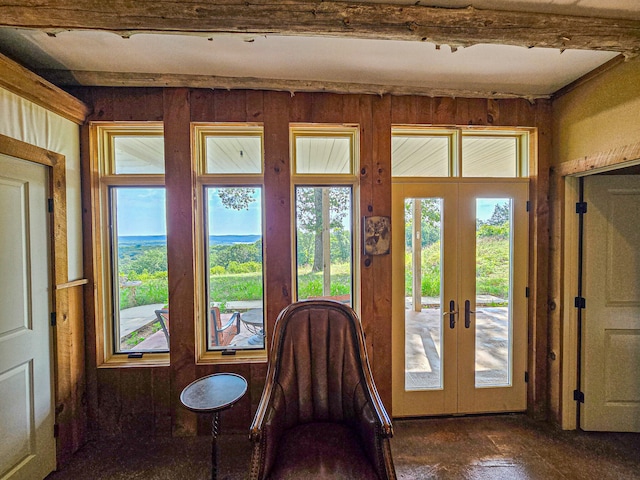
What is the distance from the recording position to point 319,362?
1.76m

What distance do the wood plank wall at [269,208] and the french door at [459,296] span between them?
0.14 metres

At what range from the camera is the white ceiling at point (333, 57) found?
5.51ft

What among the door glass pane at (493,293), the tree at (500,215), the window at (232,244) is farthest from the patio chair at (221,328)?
the tree at (500,215)

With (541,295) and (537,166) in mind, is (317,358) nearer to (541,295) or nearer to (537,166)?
(541,295)

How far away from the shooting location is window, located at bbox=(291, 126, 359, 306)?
247 centimetres

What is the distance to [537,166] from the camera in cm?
246

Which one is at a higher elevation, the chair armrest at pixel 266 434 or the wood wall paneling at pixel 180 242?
the wood wall paneling at pixel 180 242

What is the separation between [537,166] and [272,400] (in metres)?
2.86

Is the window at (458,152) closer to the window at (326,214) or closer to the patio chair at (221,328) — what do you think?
the window at (326,214)

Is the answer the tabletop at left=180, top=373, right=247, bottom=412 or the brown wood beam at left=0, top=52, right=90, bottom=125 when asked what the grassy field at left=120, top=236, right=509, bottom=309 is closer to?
the tabletop at left=180, top=373, right=247, bottom=412

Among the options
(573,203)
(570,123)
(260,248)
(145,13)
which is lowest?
(260,248)

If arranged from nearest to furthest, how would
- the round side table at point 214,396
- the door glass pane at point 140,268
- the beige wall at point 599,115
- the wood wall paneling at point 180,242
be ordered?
1. the round side table at point 214,396
2. the beige wall at point 599,115
3. the wood wall paneling at point 180,242
4. the door glass pane at point 140,268

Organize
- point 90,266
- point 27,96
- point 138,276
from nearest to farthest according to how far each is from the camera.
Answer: point 27,96 → point 90,266 → point 138,276

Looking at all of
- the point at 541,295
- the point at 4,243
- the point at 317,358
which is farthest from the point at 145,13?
the point at 541,295
